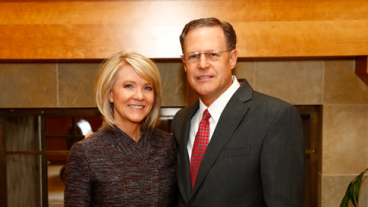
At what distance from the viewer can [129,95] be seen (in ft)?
4.56

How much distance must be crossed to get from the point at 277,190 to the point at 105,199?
0.72m

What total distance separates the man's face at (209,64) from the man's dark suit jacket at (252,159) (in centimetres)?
10

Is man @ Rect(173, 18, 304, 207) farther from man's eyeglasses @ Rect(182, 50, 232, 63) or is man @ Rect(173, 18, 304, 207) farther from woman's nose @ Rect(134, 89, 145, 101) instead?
woman's nose @ Rect(134, 89, 145, 101)

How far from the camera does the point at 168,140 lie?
157 cm

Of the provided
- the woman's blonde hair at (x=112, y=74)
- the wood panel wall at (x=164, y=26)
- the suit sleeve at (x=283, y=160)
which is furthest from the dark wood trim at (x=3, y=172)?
the suit sleeve at (x=283, y=160)

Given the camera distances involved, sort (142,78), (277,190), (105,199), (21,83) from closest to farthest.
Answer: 1. (277,190)
2. (105,199)
3. (142,78)
4. (21,83)

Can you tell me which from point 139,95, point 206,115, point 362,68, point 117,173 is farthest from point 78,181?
point 362,68

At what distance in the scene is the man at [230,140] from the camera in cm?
115

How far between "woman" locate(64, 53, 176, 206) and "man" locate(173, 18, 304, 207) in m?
0.12

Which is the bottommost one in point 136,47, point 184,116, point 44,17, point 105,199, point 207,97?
point 105,199

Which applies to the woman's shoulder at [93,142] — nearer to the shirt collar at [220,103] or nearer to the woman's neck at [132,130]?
the woman's neck at [132,130]

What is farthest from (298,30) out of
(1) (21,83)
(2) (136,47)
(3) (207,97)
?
(1) (21,83)

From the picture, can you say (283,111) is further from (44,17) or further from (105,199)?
(44,17)

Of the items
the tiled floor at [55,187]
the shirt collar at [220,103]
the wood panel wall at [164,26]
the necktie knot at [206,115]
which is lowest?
the tiled floor at [55,187]
